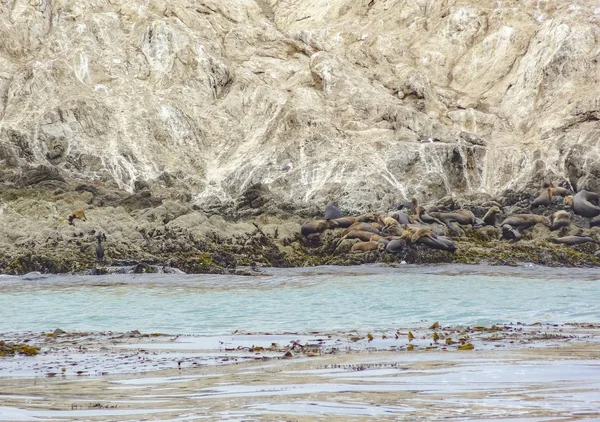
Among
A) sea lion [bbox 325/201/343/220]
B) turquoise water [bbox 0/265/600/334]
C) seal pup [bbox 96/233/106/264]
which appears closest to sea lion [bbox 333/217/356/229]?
sea lion [bbox 325/201/343/220]

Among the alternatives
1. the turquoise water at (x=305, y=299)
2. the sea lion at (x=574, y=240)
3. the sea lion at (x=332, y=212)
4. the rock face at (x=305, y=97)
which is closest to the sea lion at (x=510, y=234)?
the sea lion at (x=574, y=240)

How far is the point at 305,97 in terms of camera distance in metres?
44.7

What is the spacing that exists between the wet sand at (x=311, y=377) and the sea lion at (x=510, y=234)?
18.7 meters

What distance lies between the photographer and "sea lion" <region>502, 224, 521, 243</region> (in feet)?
104

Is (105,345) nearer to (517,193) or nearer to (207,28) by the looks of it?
(517,193)

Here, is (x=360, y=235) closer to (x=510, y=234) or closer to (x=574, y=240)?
(x=510, y=234)

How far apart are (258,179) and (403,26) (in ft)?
60.6

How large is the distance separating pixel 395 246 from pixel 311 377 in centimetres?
2101

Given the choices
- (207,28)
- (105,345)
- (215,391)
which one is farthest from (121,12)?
(215,391)

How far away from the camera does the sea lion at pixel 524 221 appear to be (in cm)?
3253

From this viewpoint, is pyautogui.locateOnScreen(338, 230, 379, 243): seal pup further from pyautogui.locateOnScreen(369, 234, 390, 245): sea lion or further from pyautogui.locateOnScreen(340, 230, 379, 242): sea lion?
pyautogui.locateOnScreen(369, 234, 390, 245): sea lion

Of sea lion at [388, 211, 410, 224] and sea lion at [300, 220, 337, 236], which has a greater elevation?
sea lion at [388, 211, 410, 224]

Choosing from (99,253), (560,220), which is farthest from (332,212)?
(99,253)

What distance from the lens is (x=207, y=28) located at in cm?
5047
